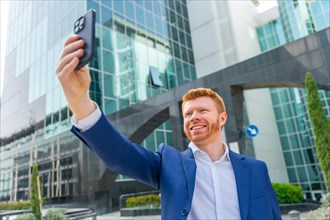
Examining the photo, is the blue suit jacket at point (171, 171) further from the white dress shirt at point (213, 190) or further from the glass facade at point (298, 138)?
the glass facade at point (298, 138)

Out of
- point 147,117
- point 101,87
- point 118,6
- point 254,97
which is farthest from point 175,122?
point 118,6

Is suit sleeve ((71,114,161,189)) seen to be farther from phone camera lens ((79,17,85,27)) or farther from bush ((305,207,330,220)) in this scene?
bush ((305,207,330,220))

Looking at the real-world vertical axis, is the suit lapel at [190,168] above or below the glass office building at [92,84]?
below

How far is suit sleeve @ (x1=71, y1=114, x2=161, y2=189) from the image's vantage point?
4.02 ft

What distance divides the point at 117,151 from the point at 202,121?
531 mm

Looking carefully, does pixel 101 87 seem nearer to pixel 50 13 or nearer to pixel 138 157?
pixel 50 13

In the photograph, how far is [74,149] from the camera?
728 inches

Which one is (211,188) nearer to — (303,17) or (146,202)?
(146,202)

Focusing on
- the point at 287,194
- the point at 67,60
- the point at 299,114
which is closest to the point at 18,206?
the point at 287,194

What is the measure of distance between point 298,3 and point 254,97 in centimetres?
961

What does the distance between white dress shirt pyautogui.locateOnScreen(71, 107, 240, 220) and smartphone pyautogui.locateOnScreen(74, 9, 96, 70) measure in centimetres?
28

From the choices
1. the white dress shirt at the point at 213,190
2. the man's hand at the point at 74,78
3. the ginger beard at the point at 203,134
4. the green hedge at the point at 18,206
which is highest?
the man's hand at the point at 74,78

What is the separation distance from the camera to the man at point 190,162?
121 cm

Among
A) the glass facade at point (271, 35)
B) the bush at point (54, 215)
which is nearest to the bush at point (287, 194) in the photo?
the bush at point (54, 215)
